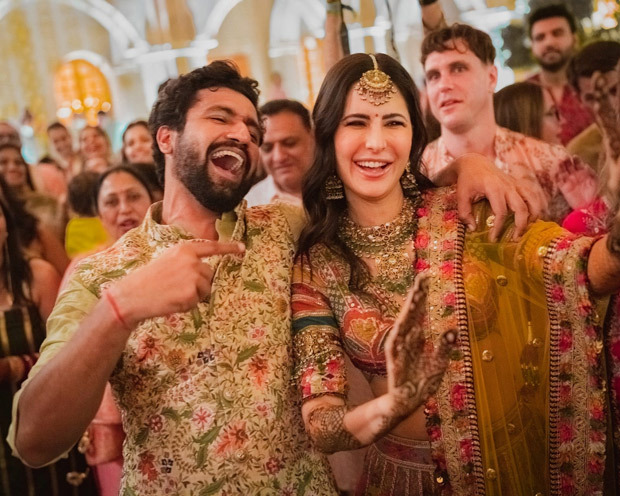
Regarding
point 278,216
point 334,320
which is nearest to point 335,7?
point 278,216

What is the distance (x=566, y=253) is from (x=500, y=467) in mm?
512

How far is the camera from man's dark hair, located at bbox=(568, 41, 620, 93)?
218cm

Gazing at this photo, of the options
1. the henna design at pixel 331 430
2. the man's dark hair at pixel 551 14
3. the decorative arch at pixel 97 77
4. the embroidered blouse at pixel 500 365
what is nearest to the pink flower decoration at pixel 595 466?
the embroidered blouse at pixel 500 365

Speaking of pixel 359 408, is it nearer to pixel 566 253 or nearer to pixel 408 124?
pixel 566 253

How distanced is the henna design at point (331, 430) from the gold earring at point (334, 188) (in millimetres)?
552

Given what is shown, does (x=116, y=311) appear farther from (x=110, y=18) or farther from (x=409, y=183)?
(x=110, y=18)

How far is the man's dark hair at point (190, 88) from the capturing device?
5.45ft

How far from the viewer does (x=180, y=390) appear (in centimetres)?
149

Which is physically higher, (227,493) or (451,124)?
(451,124)

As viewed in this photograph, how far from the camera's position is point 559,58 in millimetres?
2266

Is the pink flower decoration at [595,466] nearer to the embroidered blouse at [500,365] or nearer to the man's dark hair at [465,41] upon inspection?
the embroidered blouse at [500,365]

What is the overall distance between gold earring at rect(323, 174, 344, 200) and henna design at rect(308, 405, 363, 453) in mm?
552

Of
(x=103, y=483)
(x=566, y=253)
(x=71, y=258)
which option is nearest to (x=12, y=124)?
(x=71, y=258)

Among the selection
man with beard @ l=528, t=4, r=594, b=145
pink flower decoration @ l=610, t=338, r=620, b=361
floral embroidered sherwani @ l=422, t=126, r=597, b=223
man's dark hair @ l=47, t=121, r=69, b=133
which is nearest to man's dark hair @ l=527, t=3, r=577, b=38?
man with beard @ l=528, t=4, r=594, b=145
